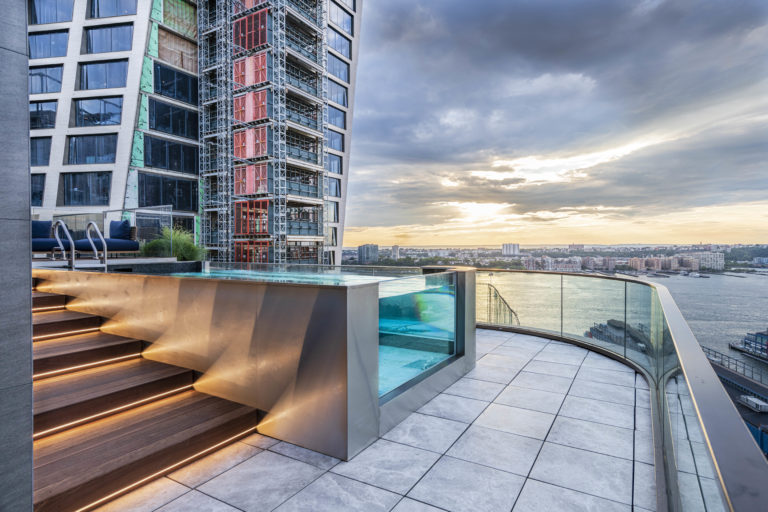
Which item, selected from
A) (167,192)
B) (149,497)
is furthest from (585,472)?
(167,192)

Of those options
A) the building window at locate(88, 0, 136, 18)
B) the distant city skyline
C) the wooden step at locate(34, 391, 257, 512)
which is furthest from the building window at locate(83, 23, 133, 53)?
the wooden step at locate(34, 391, 257, 512)

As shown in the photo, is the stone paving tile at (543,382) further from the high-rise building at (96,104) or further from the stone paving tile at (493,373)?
the high-rise building at (96,104)

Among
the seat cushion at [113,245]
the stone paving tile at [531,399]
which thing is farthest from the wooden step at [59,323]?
the stone paving tile at [531,399]

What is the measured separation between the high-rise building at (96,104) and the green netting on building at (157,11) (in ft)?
0.16

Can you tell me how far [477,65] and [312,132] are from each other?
996 centimetres

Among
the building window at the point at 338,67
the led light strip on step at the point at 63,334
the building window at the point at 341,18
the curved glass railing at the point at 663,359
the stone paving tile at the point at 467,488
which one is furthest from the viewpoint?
the building window at the point at 338,67

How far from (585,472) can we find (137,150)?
21630 mm

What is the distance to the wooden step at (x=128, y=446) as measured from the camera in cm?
207

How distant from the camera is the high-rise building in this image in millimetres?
17828

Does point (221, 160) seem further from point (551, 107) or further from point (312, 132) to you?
point (551, 107)

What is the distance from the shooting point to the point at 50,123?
60.3ft

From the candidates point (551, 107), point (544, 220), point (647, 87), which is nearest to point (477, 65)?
point (551, 107)

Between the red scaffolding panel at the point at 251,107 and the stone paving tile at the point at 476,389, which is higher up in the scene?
the red scaffolding panel at the point at 251,107

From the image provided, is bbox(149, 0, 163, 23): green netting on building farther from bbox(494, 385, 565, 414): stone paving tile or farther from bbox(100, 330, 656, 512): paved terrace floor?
bbox(494, 385, 565, 414): stone paving tile
